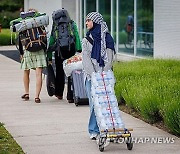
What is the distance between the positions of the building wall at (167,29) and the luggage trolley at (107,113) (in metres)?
9.26

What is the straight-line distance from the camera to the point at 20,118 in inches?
428

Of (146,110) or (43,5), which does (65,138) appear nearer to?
(146,110)

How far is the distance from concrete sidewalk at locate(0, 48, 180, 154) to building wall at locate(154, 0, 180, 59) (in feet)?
17.5

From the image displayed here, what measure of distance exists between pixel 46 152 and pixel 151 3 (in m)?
12.1

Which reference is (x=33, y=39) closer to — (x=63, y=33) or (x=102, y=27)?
(x=63, y=33)

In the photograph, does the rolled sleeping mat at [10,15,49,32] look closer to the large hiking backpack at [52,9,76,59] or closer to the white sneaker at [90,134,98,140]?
the large hiking backpack at [52,9,76,59]

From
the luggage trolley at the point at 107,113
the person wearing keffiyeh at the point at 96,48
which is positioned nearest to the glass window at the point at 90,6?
the person wearing keffiyeh at the point at 96,48

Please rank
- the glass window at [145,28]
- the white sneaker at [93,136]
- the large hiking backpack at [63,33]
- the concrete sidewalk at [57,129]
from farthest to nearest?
the glass window at [145,28]
the large hiking backpack at [63,33]
the white sneaker at [93,136]
the concrete sidewalk at [57,129]

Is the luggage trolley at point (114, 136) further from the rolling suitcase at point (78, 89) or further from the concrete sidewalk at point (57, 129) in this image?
the rolling suitcase at point (78, 89)

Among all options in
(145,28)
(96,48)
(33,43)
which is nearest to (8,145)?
(96,48)

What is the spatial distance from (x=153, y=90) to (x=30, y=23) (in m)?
3.20

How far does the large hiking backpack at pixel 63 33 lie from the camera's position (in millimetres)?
12242

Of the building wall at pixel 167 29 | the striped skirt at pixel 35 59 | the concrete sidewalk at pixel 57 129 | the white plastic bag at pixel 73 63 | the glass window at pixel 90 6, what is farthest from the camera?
the glass window at pixel 90 6

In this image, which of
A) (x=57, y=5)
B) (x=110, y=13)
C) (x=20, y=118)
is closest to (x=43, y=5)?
(x=57, y=5)
